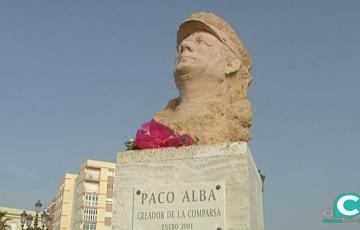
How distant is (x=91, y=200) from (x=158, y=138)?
166 feet

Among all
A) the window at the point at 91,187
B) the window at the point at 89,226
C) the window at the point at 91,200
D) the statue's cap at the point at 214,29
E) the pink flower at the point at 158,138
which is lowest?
the pink flower at the point at 158,138

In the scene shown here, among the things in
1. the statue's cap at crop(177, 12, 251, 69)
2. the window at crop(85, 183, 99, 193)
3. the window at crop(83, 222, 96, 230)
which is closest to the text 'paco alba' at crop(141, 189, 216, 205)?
the statue's cap at crop(177, 12, 251, 69)

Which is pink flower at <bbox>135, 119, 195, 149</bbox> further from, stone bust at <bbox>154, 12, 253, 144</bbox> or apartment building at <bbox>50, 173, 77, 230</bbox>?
apartment building at <bbox>50, 173, 77, 230</bbox>

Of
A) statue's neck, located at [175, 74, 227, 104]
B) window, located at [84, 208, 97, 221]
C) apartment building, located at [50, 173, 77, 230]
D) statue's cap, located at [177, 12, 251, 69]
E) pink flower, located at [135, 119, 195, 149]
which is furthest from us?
apartment building, located at [50, 173, 77, 230]

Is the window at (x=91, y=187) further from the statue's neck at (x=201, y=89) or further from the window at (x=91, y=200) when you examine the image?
the statue's neck at (x=201, y=89)

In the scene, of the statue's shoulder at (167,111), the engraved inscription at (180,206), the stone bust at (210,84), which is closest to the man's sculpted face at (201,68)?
the stone bust at (210,84)

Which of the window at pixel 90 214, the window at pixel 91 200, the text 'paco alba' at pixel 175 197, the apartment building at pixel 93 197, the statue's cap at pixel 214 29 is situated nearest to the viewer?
the text 'paco alba' at pixel 175 197

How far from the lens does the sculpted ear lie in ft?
22.9

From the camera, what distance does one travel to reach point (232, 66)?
701 cm

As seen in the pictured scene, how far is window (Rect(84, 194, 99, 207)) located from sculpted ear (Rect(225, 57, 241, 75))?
162ft

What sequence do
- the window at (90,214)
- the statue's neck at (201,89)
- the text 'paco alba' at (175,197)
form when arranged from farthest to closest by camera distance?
1. the window at (90,214)
2. the statue's neck at (201,89)
3. the text 'paco alba' at (175,197)

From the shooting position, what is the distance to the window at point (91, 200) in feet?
177

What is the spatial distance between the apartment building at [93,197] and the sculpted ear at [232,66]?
156 ft

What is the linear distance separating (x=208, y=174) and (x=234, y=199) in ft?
1.43
